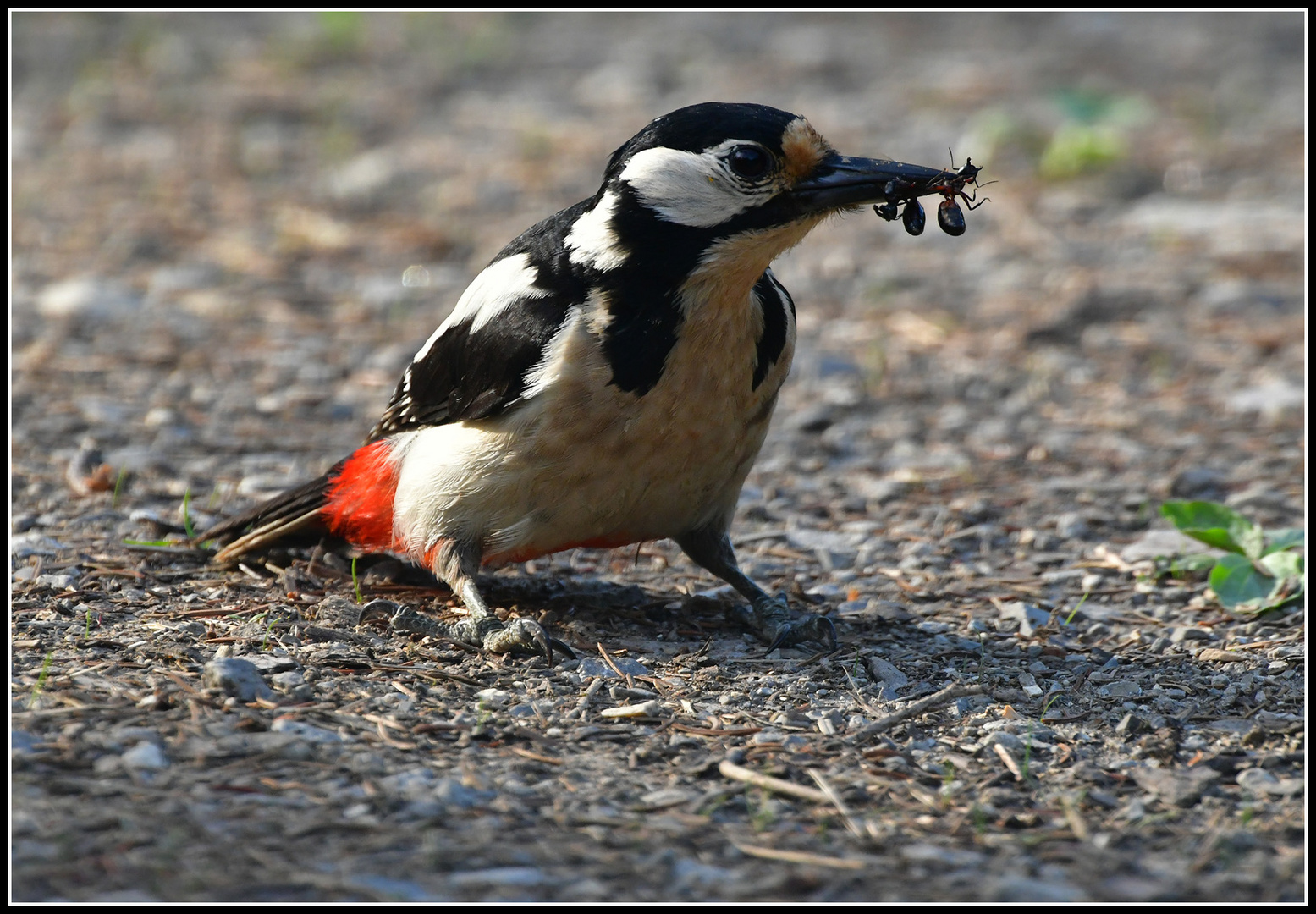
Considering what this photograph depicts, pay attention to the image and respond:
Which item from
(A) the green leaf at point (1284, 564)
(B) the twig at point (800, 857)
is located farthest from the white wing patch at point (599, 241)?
(A) the green leaf at point (1284, 564)

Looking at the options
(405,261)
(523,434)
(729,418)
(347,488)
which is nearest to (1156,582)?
(729,418)

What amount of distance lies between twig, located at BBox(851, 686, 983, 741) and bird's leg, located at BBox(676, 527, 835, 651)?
18.8 inches

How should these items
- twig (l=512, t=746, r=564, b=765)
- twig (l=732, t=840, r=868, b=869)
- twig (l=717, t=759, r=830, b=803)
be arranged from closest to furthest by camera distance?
1. twig (l=732, t=840, r=868, b=869)
2. twig (l=717, t=759, r=830, b=803)
3. twig (l=512, t=746, r=564, b=765)

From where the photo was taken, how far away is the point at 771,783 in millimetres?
3180

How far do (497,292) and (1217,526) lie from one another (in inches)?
94.2

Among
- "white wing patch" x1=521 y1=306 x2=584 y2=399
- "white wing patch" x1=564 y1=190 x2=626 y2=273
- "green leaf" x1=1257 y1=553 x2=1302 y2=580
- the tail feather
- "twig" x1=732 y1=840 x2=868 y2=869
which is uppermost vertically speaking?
"white wing patch" x1=564 y1=190 x2=626 y2=273

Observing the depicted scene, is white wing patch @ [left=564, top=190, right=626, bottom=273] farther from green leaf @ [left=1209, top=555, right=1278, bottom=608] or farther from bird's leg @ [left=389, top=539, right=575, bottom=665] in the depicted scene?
green leaf @ [left=1209, top=555, right=1278, bottom=608]

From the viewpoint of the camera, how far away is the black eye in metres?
3.92

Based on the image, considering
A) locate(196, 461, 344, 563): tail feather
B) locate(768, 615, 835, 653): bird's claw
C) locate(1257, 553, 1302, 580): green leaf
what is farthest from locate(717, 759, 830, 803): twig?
locate(1257, 553, 1302, 580): green leaf

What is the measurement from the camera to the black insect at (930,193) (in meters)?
3.96

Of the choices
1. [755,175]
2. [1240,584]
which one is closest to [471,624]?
[755,175]

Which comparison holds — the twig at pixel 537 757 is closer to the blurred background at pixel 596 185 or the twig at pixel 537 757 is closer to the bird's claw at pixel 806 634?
the bird's claw at pixel 806 634

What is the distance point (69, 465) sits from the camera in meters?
5.42

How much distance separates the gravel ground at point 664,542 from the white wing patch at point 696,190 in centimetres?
121
